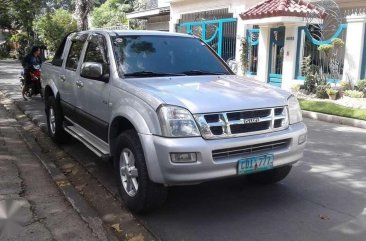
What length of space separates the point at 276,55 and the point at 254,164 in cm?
1347

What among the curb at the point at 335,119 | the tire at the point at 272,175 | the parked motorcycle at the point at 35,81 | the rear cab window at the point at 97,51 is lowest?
the curb at the point at 335,119

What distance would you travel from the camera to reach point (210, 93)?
13.8 ft

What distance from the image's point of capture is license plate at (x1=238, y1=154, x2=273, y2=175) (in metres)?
3.99

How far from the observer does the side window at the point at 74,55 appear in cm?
619

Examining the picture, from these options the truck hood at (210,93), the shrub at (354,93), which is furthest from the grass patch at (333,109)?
the truck hood at (210,93)

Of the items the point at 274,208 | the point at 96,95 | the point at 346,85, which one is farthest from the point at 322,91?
the point at 96,95

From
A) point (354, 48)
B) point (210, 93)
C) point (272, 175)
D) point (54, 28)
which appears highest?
point (54, 28)

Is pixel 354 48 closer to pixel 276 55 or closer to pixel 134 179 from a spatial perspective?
pixel 276 55

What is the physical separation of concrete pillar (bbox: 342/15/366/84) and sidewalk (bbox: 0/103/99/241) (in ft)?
34.8

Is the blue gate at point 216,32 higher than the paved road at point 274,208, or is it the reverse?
the blue gate at point 216,32

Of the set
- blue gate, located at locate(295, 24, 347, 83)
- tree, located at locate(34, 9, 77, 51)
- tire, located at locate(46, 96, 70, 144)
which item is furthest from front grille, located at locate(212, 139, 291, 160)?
tree, located at locate(34, 9, 77, 51)

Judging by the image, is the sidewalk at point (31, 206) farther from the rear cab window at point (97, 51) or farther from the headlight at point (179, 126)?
the rear cab window at point (97, 51)

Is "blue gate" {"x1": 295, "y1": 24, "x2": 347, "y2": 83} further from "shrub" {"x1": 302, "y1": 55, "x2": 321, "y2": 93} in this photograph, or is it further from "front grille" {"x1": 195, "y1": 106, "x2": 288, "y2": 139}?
"front grille" {"x1": 195, "y1": 106, "x2": 288, "y2": 139}

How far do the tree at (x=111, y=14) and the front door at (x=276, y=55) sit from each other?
75.8 feet
